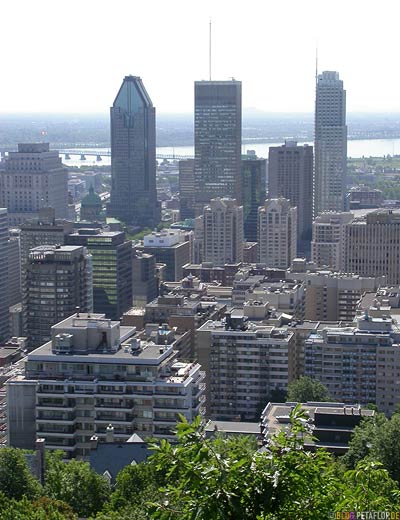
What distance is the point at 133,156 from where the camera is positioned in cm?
8438

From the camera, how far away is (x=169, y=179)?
403 ft

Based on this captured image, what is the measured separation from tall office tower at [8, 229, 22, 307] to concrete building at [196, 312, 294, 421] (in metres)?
20.2

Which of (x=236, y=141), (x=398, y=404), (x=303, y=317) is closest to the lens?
(x=398, y=404)

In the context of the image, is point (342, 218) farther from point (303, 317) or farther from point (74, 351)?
point (74, 351)

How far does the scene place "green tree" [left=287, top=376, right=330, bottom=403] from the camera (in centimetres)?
2867

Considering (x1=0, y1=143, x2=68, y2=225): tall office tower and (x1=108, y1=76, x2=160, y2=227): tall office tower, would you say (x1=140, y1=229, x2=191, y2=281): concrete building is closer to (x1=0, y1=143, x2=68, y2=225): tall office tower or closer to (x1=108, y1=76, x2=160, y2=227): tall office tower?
(x1=0, y1=143, x2=68, y2=225): tall office tower

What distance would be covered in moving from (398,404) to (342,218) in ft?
95.7

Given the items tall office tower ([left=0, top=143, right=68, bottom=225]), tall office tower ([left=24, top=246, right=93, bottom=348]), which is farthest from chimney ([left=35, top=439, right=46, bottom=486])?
tall office tower ([left=0, top=143, right=68, bottom=225])

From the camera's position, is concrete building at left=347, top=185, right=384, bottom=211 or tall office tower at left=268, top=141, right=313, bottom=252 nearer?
tall office tower at left=268, top=141, right=313, bottom=252

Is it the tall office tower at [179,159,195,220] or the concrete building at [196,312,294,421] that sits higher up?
the tall office tower at [179,159,195,220]

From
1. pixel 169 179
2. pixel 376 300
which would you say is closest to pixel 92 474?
pixel 376 300

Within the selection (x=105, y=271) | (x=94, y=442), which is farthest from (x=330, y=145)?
(x=94, y=442)

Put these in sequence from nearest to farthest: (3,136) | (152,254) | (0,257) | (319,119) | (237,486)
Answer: (237,486)
(0,257)
(152,254)
(319,119)
(3,136)

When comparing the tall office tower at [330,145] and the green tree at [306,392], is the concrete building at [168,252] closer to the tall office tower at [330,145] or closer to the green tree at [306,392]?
the tall office tower at [330,145]
